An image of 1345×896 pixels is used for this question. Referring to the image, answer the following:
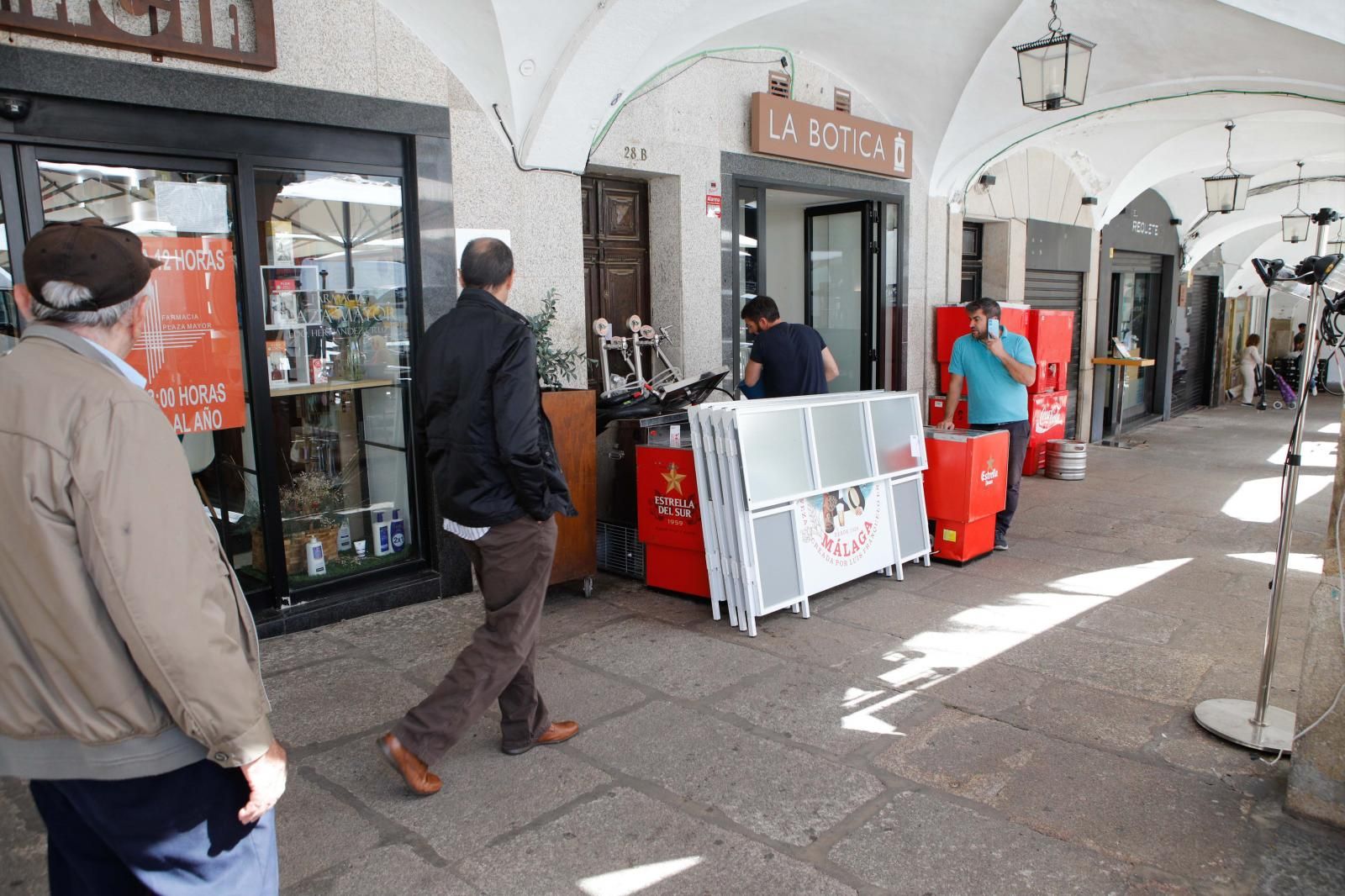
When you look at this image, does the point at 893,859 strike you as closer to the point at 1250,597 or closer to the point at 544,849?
the point at 544,849

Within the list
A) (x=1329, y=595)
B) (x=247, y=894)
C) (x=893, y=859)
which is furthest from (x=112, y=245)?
(x=1329, y=595)

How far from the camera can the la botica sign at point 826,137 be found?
704 cm

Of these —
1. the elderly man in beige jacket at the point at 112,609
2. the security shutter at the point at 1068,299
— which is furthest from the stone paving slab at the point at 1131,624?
the security shutter at the point at 1068,299

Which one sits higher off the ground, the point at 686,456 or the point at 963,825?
the point at 686,456

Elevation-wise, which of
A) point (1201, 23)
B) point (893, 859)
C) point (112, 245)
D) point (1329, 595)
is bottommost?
point (893, 859)

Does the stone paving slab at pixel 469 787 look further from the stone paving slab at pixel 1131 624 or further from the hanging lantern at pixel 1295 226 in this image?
the hanging lantern at pixel 1295 226

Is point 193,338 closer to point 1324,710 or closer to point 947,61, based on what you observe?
point 1324,710

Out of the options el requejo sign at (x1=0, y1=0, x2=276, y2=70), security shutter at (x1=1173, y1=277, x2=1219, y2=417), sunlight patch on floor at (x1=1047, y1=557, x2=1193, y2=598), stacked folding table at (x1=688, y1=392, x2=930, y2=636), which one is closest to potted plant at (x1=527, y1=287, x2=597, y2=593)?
stacked folding table at (x1=688, y1=392, x2=930, y2=636)

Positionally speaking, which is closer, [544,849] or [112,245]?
[112,245]

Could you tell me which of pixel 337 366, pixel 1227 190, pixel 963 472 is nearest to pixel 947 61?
pixel 963 472

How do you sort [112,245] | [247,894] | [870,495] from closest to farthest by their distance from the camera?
[112,245] < [247,894] < [870,495]

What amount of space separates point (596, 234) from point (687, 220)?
682 millimetres

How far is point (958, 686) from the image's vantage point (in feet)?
13.3

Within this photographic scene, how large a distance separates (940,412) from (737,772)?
6.21 m
